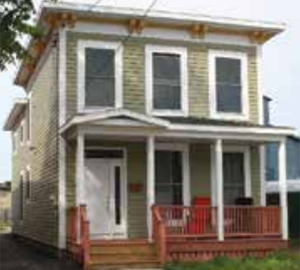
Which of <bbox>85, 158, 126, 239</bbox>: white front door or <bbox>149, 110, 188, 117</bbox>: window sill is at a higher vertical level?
<bbox>149, 110, 188, 117</bbox>: window sill

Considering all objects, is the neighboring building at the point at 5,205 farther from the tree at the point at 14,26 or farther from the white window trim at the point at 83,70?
the tree at the point at 14,26

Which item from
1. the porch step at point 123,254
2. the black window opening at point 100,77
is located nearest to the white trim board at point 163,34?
the black window opening at point 100,77

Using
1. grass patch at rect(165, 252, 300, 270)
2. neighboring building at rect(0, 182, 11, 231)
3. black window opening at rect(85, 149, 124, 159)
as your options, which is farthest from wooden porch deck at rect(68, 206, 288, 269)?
neighboring building at rect(0, 182, 11, 231)

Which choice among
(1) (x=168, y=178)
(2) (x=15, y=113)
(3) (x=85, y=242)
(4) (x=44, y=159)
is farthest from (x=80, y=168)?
(2) (x=15, y=113)

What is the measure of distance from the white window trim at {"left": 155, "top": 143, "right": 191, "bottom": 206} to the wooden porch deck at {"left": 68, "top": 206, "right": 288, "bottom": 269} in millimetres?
1867

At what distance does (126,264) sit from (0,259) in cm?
442

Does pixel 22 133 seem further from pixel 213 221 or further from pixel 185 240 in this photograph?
pixel 185 240

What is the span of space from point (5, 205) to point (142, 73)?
4030 centimetres

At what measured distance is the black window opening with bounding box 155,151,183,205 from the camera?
23875mm

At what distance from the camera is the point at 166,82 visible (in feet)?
79.6

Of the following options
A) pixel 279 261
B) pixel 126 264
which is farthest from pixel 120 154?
pixel 279 261

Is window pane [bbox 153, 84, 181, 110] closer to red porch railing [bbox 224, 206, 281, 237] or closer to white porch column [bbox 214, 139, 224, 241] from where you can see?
white porch column [bbox 214, 139, 224, 241]

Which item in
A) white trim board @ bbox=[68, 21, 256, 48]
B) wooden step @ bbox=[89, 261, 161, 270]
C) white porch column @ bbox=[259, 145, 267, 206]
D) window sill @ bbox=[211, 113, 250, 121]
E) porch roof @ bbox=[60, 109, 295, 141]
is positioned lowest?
wooden step @ bbox=[89, 261, 161, 270]

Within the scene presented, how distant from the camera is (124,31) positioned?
23.9 meters
